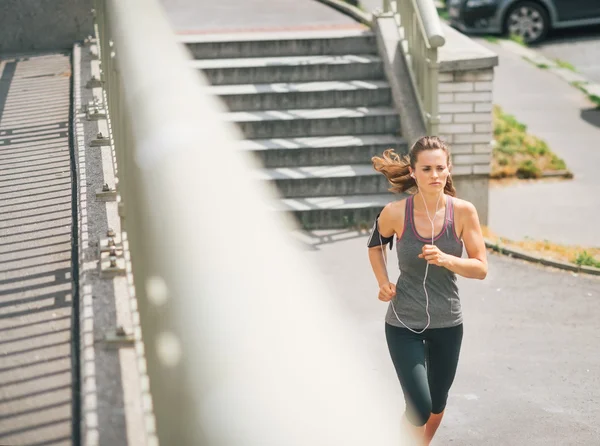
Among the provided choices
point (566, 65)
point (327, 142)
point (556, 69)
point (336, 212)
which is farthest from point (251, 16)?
point (566, 65)

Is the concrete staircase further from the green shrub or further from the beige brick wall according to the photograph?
the green shrub

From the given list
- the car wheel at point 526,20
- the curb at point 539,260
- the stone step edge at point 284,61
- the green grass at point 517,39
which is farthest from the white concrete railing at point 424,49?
the car wheel at point 526,20

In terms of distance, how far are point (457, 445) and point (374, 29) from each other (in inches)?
239

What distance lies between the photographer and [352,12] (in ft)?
37.7

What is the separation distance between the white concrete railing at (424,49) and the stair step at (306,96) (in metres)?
0.45

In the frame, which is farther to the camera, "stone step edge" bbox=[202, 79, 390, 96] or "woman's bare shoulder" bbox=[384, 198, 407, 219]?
"stone step edge" bbox=[202, 79, 390, 96]

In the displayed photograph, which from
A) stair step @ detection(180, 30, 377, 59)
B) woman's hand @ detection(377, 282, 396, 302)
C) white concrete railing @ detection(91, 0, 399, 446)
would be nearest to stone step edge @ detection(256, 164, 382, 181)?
stair step @ detection(180, 30, 377, 59)

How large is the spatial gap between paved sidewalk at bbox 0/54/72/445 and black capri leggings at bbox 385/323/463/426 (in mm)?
1333

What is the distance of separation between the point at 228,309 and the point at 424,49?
26.1 ft

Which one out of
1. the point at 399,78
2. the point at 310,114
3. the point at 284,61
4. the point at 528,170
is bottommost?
the point at 528,170

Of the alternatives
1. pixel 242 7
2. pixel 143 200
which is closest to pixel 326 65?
pixel 242 7

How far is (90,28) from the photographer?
1066 cm

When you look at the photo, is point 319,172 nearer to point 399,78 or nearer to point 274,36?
point 399,78

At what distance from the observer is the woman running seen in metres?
3.97
